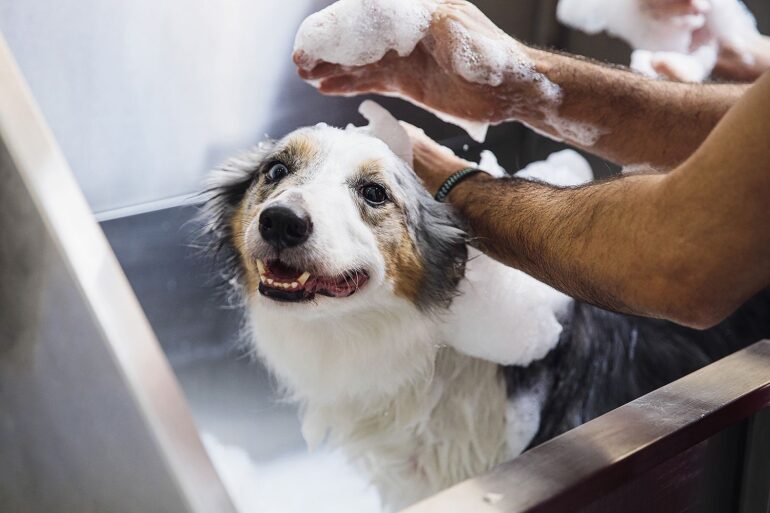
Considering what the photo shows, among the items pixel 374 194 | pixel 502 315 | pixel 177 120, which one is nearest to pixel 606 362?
pixel 502 315

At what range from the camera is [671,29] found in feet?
4.46

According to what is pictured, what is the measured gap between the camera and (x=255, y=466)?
953mm

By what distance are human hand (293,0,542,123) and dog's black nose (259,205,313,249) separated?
25cm

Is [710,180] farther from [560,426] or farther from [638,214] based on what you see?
[560,426]

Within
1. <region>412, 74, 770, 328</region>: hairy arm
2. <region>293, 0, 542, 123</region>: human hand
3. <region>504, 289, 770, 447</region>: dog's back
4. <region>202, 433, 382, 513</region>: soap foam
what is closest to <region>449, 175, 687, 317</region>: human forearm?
<region>412, 74, 770, 328</region>: hairy arm

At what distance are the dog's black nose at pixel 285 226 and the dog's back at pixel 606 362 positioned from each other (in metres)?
0.43

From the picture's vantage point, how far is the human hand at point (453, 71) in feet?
3.30

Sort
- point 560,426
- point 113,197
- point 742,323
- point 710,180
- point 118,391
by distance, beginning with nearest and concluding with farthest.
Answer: point 118,391
point 710,180
point 113,197
point 560,426
point 742,323

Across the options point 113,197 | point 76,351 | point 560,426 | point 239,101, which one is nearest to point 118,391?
point 76,351

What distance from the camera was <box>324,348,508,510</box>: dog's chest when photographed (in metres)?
1.06

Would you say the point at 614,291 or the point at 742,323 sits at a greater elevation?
the point at 614,291

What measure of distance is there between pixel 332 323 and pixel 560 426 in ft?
1.27

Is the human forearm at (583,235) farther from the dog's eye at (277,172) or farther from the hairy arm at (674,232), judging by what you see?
the dog's eye at (277,172)

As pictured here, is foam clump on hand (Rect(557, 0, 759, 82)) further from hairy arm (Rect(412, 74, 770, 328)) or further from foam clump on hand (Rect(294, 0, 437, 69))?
hairy arm (Rect(412, 74, 770, 328))
